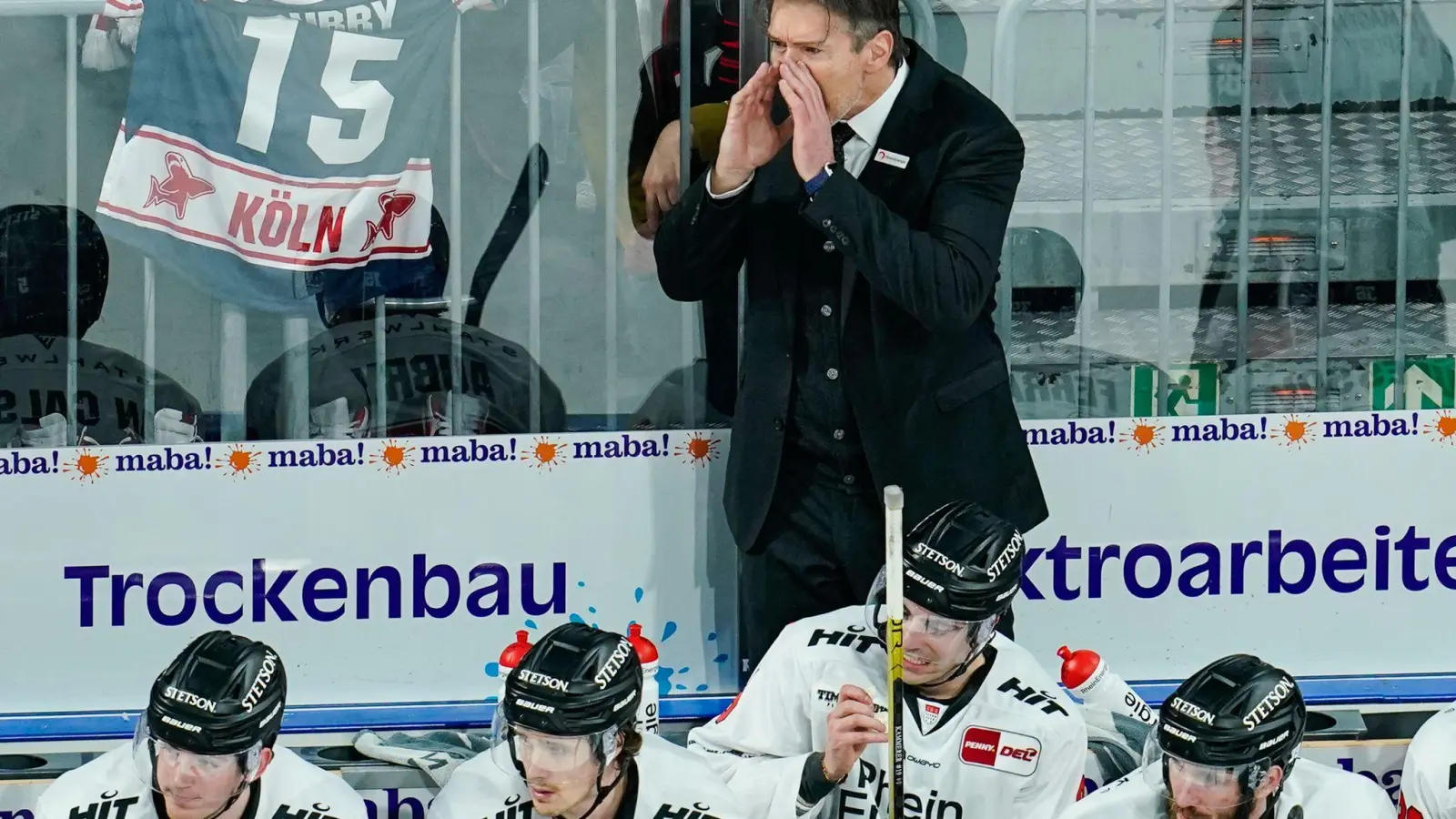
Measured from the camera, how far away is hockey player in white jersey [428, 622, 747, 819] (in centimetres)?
370

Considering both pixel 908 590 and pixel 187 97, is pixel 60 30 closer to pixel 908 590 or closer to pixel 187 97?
pixel 187 97

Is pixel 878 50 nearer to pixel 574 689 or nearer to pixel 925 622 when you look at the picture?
pixel 925 622

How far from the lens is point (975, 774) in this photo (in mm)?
3998

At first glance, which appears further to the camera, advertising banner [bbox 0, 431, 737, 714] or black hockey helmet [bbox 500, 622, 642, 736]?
advertising banner [bbox 0, 431, 737, 714]

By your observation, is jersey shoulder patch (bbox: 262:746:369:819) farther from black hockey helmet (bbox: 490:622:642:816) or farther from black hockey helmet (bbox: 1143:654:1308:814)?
black hockey helmet (bbox: 1143:654:1308:814)

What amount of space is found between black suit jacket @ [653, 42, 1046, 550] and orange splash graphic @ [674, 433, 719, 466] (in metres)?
0.19

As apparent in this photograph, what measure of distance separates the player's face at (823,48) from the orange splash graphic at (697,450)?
0.79 meters

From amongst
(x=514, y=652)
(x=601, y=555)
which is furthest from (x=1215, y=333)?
(x=514, y=652)

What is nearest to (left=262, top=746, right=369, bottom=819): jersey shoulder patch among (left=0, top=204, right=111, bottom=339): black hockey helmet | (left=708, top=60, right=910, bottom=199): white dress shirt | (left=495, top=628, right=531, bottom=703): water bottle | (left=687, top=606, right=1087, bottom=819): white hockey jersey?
(left=495, top=628, right=531, bottom=703): water bottle

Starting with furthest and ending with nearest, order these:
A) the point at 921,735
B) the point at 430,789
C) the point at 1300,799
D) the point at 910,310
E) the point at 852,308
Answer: the point at 430,789 < the point at 852,308 < the point at 910,310 < the point at 921,735 < the point at 1300,799

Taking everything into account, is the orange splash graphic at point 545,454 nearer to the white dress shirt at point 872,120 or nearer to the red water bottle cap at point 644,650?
the red water bottle cap at point 644,650

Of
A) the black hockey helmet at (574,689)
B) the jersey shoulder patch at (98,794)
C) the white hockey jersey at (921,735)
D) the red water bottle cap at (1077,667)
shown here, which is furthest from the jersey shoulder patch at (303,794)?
the red water bottle cap at (1077,667)

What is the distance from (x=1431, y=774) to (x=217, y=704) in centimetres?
209

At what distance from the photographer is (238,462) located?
4598 mm
